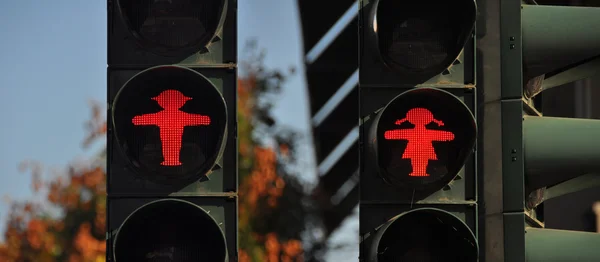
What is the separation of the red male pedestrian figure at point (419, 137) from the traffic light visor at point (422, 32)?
0.17 meters

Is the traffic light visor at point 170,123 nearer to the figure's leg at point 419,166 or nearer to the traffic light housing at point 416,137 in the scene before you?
the traffic light housing at point 416,137

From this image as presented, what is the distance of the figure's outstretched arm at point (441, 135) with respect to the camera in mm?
5301

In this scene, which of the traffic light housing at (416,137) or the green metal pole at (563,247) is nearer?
the traffic light housing at (416,137)

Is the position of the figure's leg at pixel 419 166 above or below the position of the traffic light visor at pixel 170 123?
below

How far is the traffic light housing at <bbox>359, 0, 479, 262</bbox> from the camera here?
5.24 m

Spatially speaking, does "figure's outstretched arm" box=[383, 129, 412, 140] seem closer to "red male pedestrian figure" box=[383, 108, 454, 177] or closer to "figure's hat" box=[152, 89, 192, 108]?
"red male pedestrian figure" box=[383, 108, 454, 177]

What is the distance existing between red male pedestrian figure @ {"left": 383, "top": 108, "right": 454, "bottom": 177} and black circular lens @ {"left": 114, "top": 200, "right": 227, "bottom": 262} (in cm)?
78

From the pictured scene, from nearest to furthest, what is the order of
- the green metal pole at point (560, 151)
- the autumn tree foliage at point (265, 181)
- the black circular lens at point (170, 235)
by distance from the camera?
1. the black circular lens at point (170, 235)
2. the green metal pole at point (560, 151)
3. the autumn tree foliage at point (265, 181)

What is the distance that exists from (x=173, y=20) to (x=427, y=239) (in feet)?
4.35

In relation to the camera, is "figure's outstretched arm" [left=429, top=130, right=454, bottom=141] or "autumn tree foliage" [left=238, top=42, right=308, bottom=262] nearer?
"figure's outstretched arm" [left=429, top=130, right=454, bottom=141]

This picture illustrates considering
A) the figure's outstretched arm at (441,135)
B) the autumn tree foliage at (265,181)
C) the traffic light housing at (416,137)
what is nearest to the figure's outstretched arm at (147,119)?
the traffic light housing at (416,137)

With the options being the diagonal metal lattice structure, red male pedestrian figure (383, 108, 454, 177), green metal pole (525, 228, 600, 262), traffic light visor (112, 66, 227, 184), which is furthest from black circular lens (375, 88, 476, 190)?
the diagonal metal lattice structure

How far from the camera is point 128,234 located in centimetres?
512

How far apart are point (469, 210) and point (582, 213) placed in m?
13.5
